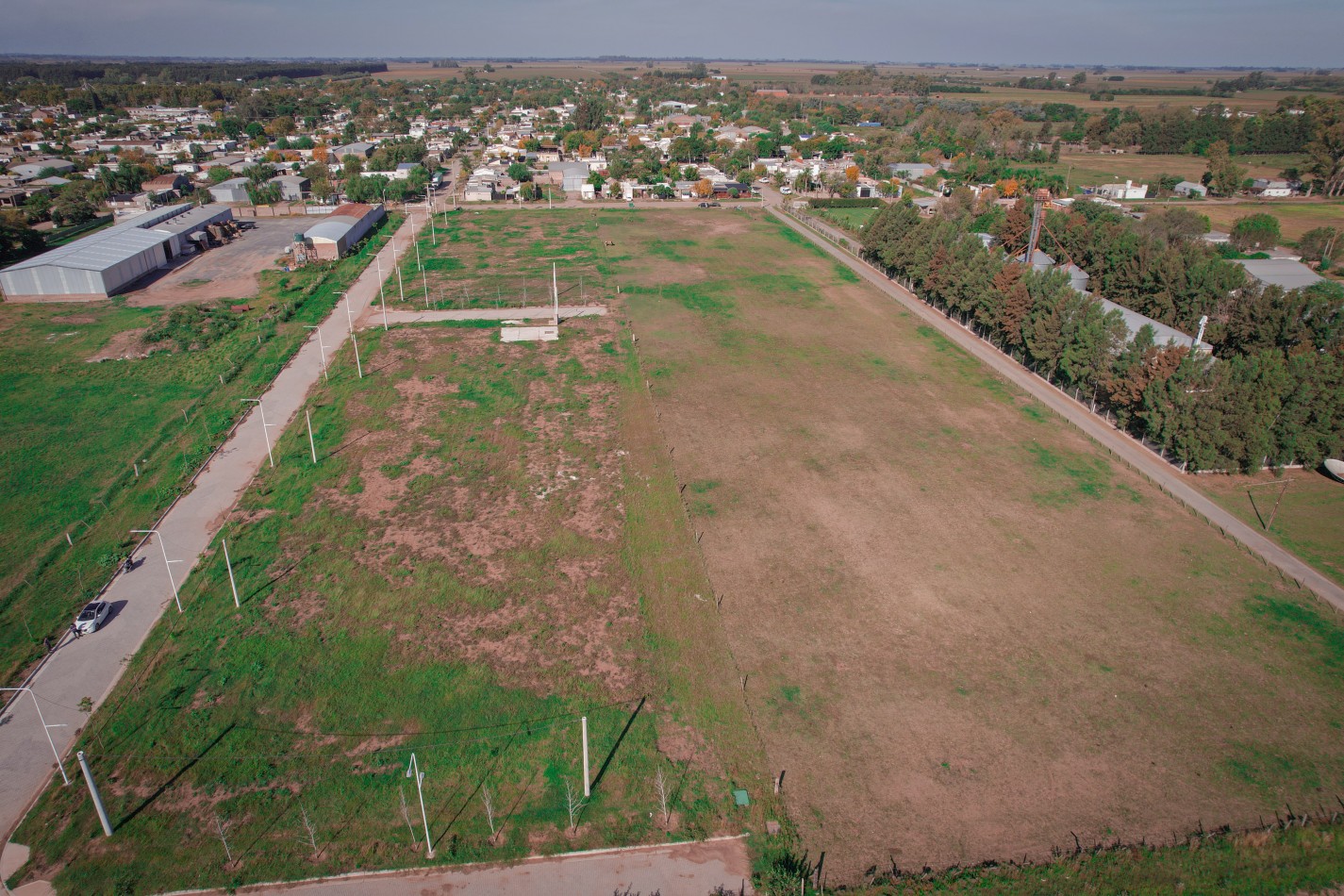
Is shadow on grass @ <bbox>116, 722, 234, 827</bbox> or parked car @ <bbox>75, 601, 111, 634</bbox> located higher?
parked car @ <bbox>75, 601, 111, 634</bbox>

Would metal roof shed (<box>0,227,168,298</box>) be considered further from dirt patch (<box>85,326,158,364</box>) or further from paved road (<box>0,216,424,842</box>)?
paved road (<box>0,216,424,842</box>)

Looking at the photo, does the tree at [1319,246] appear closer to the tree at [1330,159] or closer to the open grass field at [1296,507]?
the tree at [1330,159]

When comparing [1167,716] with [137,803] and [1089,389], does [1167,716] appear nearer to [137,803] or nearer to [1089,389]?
[1089,389]

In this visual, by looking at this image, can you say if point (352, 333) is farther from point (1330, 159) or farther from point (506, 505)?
point (1330, 159)

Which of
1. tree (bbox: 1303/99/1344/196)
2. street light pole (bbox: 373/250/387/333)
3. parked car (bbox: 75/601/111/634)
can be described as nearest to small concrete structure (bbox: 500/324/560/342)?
street light pole (bbox: 373/250/387/333)

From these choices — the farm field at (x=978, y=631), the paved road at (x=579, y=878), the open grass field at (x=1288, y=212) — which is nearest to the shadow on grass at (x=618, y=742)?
the paved road at (x=579, y=878)

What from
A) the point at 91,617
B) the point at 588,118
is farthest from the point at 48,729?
the point at 588,118
